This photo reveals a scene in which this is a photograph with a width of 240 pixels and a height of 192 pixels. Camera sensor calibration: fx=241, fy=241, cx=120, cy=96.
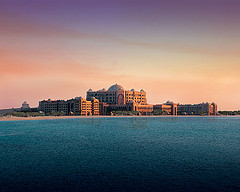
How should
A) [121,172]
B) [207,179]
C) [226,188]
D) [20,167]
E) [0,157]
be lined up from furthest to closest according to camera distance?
[0,157], [20,167], [121,172], [207,179], [226,188]

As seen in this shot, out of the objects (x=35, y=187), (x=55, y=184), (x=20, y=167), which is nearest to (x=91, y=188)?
(x=55, y=184)

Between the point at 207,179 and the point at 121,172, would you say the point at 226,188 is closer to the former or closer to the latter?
the point at 207,179

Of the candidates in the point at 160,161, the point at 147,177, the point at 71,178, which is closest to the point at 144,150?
the point at 160,161

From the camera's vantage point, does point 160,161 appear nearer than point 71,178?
No

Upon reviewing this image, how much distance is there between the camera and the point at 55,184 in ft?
81.1

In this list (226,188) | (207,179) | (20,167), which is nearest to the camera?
(226,188)

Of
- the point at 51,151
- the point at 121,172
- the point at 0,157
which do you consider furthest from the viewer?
the point at 51,151

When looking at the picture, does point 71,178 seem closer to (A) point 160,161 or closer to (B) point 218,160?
(A) point 160,161

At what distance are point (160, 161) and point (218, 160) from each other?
8651mm

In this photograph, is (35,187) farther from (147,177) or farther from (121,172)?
(147,177)

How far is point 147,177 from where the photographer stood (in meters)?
27.1

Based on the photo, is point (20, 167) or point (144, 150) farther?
point (144, 150)

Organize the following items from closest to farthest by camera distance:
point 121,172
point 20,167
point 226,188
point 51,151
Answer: point 226,188 → point 121,172 → point 20,167 → point 51,151

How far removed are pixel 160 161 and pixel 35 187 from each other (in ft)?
58.2
